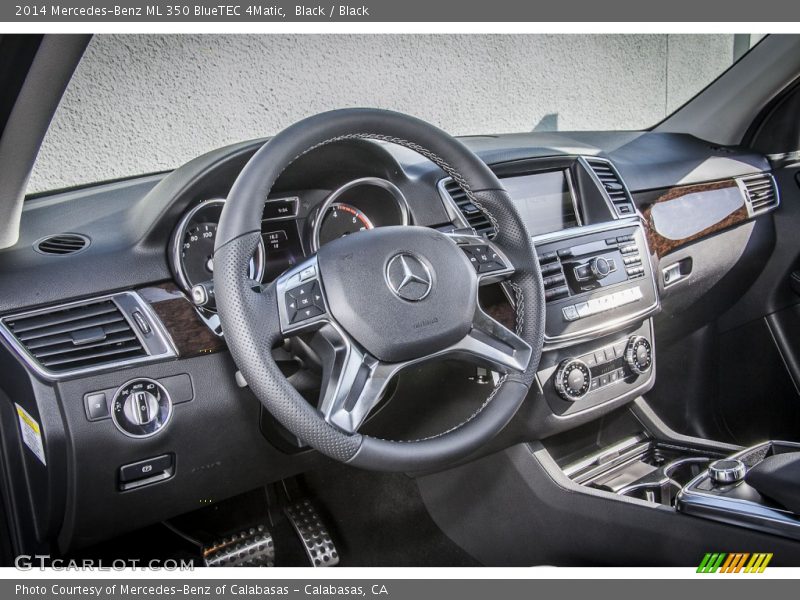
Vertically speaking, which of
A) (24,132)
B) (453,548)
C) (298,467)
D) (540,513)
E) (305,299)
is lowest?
(453,548)

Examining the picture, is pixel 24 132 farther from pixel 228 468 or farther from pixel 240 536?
pixel 240 536

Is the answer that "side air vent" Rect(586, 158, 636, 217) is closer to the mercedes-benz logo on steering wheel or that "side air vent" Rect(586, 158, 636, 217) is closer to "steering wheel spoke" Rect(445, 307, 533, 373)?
"steering wheel spoke" Rect(445, 307, 533, 373)

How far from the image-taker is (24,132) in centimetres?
137

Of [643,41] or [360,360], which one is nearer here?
[360,360]

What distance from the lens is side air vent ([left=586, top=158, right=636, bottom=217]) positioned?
199 centimetres

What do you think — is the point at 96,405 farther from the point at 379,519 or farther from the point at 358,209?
the point at 379,519

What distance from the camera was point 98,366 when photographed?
4.36ft

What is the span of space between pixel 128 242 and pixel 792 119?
2.16m

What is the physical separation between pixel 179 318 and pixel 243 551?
0.74 metres

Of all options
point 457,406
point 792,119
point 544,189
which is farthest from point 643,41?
point 457,406

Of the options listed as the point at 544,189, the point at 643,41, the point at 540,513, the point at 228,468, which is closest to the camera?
the point at 228,468

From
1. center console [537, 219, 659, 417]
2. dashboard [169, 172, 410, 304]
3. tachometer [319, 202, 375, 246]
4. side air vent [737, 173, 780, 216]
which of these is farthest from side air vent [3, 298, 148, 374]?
side air vent [737, 173, 780, 216]

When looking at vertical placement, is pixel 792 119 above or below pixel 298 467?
above

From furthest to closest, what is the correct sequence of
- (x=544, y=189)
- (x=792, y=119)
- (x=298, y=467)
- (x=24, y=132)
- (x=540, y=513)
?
(x=792, y=119) → (x=544, y=189) → (x=540, y=513) → (x=298, y=467) → (x=24, y=132)
